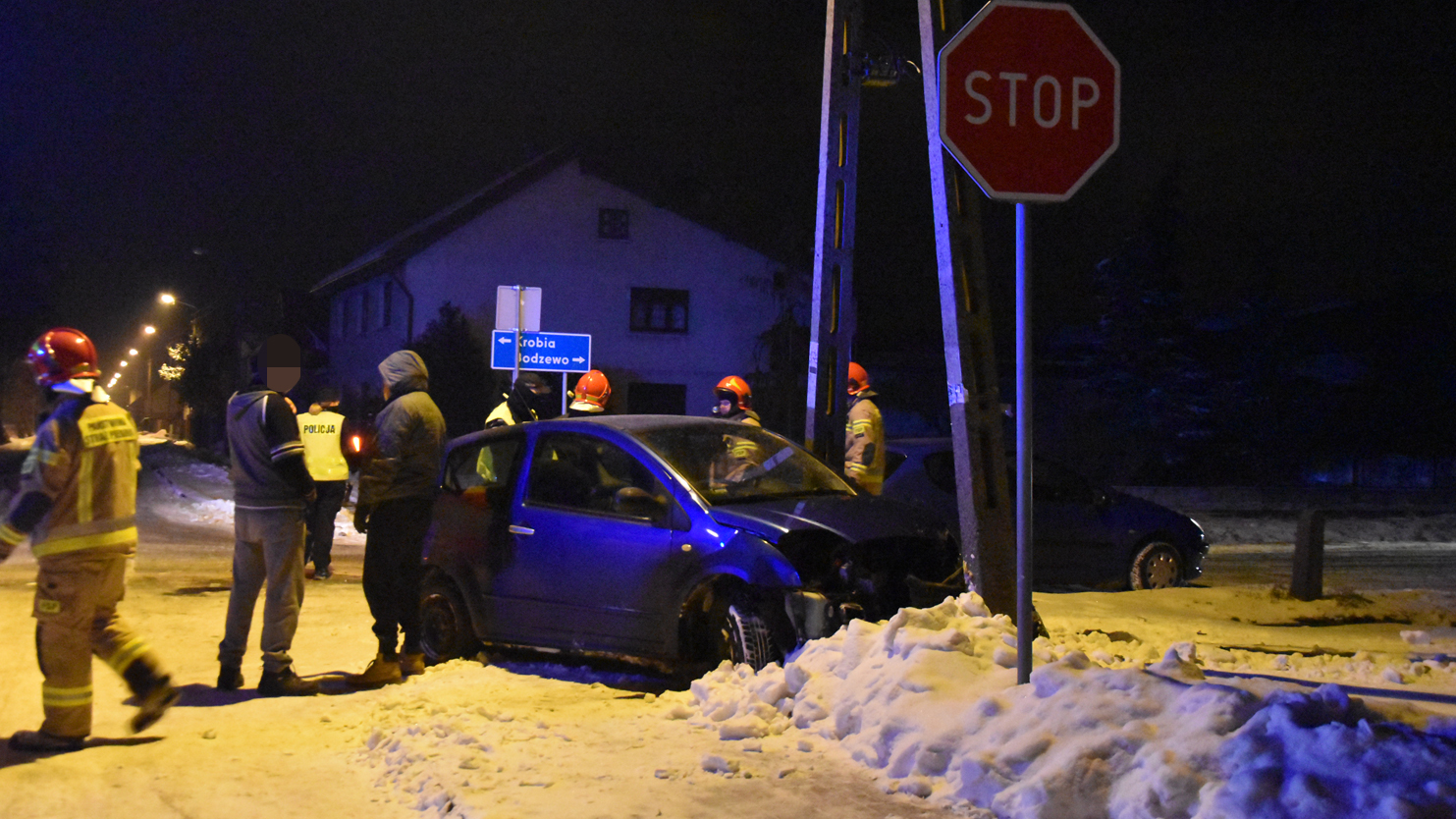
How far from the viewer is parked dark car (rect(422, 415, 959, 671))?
20.0ft

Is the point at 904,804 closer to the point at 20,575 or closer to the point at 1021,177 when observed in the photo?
the point at 1021,177

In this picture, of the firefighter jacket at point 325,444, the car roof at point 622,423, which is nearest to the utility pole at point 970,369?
the car roof at point 622,423

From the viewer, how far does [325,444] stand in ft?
37.7

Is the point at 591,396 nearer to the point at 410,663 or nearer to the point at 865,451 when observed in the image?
the point at 865,451

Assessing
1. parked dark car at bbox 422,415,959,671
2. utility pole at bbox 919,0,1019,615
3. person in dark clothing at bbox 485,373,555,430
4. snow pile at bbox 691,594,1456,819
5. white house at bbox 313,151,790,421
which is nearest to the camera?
snow pile at bbox 691,594,1456,819

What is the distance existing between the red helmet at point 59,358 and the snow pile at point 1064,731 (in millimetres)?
3203

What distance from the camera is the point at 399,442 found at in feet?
22.3

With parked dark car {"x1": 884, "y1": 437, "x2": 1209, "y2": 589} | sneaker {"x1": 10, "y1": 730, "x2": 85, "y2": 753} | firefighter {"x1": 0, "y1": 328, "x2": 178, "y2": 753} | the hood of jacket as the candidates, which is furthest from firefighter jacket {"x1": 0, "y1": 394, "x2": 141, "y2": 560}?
parked dark car {"x1": 884, "y1": 437, "x2": 1209, "y2": 589}

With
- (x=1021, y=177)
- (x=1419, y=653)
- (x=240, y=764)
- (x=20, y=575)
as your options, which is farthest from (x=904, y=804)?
(x=20, y=575)

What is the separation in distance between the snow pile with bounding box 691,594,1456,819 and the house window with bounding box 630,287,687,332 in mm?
29804

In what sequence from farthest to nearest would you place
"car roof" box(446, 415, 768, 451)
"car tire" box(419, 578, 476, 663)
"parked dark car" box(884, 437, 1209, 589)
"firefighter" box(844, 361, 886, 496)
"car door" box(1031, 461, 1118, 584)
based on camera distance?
"car door" box(1031, 461, 1118, 584)
"parked dark car" box(884, 437, 1209, 589)
"firefighter" box(844, 361, 886, 496)
"car tire" box(419, 578, 476, 663)
"car roof" box(446, 415, 768, 451)

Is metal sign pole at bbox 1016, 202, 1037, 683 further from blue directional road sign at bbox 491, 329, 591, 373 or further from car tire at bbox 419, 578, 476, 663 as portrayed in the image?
blue directional road sign at bbox 491, 329, 591, 373

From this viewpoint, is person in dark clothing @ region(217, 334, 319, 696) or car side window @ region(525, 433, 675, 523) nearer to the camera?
person in dark clothing @ region(217, 334, 319, 696)

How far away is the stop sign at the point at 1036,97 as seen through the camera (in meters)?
4.85
